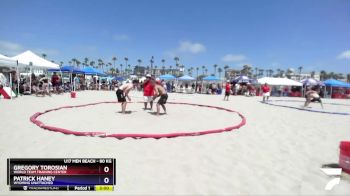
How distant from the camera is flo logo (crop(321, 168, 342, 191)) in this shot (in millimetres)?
3604

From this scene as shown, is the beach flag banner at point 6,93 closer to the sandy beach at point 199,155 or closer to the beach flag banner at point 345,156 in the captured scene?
the sandy beach at point 199,155

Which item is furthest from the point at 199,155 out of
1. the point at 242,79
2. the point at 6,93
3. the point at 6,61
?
the point at 242,79

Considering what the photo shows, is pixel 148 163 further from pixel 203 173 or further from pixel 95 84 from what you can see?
pixel 95 84

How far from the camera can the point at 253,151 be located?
17.0 feet

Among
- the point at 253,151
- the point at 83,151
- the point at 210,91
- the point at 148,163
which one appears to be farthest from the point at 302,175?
the point at 210,91

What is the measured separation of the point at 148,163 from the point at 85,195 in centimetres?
129

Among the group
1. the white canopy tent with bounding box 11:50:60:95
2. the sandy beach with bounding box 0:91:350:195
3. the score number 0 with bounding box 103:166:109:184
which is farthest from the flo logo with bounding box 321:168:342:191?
the white canopy tent with bounding box 11:50:60:95

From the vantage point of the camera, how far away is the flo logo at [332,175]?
360 cm
